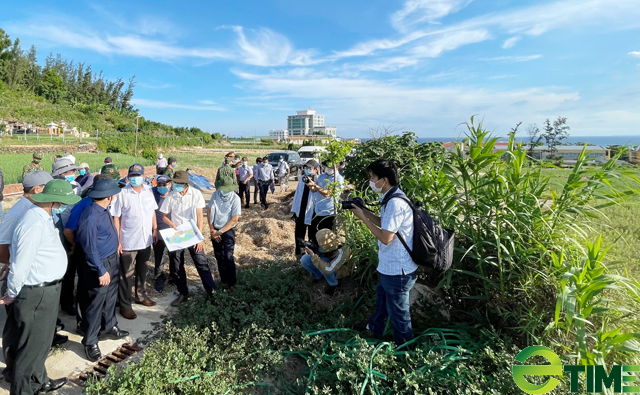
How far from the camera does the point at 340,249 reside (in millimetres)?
3959

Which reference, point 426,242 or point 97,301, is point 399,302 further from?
point 97,301

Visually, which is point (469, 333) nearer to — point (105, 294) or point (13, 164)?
point (105, 294)

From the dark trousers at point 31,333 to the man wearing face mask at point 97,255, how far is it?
496 mm

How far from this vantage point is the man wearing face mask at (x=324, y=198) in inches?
192

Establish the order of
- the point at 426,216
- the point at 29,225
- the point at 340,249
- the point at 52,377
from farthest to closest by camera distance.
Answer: the point at 340,249 → the point at 52,377 → the point at 426,216 → the point at 29,225

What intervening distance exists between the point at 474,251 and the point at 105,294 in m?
3.49

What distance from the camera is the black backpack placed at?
2656 mm

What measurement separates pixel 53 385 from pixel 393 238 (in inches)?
115

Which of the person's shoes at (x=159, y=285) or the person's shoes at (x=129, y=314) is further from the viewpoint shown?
the person's shoes at (x=159, y=285)

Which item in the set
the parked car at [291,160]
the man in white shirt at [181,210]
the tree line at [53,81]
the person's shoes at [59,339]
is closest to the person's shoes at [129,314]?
the man in white shirt at [181,210]

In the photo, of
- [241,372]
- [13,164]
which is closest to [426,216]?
[241,372]

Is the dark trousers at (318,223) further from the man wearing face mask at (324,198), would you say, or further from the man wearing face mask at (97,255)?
the man wearing face mask at (97,255)

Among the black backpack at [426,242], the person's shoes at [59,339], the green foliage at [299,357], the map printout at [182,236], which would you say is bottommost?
the person's shoes at [59,339]

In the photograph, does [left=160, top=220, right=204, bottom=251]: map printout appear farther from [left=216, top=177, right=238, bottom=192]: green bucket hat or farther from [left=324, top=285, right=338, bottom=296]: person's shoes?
[left=324, top=285, right=338, bottom=296]: person's shoes
